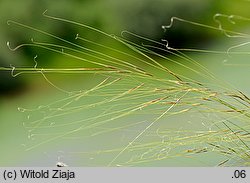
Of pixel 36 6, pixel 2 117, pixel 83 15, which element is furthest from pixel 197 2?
pixel 2 117

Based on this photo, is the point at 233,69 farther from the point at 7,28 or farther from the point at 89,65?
the point at 7,28

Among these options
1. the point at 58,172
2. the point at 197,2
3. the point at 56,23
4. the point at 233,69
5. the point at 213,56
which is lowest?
the point at 58,172

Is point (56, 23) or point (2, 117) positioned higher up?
point (56, 23)
